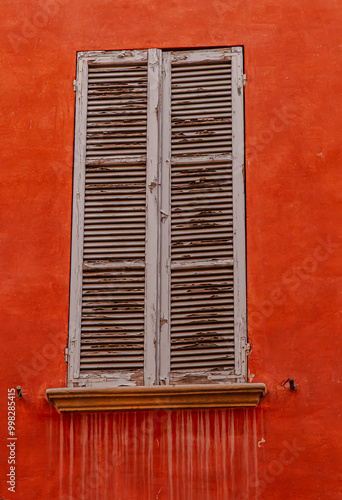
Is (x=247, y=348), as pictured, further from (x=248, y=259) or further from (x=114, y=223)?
(x=114, y=223)

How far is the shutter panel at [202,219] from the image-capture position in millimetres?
7043

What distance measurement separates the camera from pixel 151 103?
7691 mm

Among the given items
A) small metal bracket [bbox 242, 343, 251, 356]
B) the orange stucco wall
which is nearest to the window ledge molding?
the orange stucco wall

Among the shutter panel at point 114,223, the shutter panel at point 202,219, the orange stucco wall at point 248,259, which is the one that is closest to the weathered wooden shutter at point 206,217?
the shutter panel at point 202,219

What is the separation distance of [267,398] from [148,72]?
2.57 meters

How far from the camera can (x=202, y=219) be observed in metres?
7.36

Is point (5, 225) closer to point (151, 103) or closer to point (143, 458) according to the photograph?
point (151, 103)

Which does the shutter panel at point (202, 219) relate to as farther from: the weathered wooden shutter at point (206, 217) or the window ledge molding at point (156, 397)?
the window ledge molding at point (156, 397)

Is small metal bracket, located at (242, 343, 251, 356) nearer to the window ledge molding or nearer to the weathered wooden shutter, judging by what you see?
the weathered wooden shutter

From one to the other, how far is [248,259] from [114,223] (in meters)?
0.98

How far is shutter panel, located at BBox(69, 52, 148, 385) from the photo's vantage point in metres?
7.09

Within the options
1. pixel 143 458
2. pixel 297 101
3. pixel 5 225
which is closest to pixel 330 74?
pixel 297 101

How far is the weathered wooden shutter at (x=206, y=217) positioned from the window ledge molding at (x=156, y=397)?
5.9 inches

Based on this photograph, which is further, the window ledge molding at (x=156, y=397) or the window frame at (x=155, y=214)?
the window frame at (x=155, y=214)
